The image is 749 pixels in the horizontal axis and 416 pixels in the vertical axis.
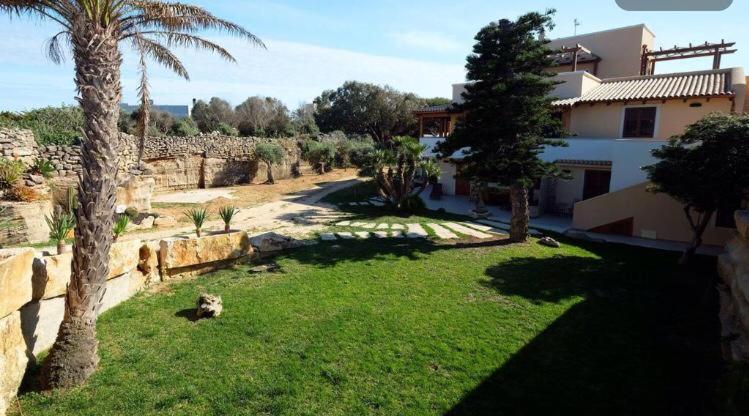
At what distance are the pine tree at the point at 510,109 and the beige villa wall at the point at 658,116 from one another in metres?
7.41

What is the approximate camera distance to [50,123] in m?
17.8

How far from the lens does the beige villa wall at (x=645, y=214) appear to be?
45.2 feet

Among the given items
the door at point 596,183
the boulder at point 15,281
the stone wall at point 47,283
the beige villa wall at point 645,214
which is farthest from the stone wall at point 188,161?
the door at point 596,183

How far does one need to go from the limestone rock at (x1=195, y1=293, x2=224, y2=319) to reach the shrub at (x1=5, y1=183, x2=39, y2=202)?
662 cm

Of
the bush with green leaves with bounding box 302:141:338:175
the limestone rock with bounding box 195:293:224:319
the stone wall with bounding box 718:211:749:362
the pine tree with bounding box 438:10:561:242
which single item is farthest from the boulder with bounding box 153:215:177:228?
the bush with green leaves with bounding box 302:141:338:175

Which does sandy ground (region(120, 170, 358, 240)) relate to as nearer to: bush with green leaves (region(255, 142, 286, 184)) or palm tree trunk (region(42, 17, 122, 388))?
bush with green leaves (region(255, 142, 286, 184))

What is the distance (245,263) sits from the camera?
10031mm

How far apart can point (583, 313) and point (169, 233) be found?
1097 cm

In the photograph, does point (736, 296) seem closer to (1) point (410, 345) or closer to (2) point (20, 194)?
(1) point (410, 345)

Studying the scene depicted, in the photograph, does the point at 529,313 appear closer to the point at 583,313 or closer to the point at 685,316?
the point at 583,313

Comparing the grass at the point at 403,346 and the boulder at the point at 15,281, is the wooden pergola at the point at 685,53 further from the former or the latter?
the boulder at the point at 15,281

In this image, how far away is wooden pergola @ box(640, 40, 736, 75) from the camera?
20266mm

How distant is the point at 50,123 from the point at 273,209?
10.6 meters

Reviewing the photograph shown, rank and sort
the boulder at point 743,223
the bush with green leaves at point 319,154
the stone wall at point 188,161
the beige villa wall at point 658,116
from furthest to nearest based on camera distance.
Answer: the bush with green leaves at point 319,154 < the beige villa wall at point 658,116 < the stone wall at point 188,161 < the boulder at point 743,223
